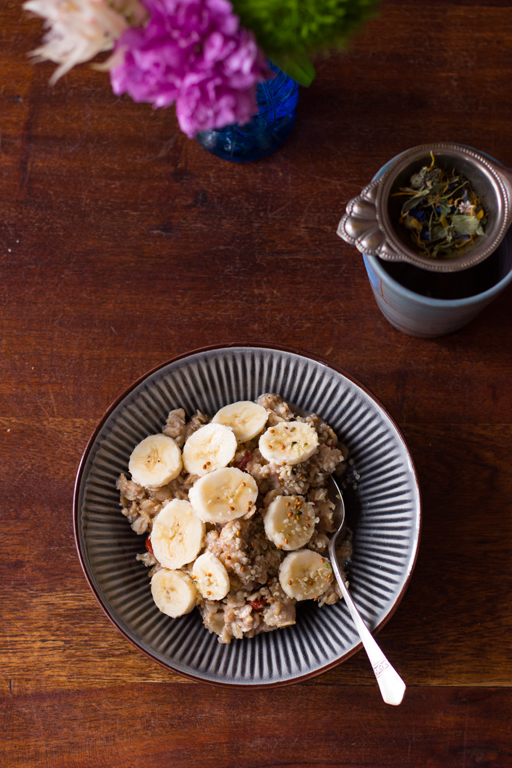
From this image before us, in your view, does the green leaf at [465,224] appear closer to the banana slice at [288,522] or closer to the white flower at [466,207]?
the white flower at [466,207]

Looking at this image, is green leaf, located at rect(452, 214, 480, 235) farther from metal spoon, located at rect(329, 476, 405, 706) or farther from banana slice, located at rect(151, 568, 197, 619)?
banana slice, located at rect(151, 568, 197, 619)

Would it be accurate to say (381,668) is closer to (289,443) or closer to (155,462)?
(289,443)

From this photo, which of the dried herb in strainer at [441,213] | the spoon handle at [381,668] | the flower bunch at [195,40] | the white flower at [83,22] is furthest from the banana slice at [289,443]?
the white flower at [83,22]

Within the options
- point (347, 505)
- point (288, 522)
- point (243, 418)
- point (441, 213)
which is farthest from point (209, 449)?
point (441, 213)

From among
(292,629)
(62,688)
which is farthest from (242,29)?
(62,688)

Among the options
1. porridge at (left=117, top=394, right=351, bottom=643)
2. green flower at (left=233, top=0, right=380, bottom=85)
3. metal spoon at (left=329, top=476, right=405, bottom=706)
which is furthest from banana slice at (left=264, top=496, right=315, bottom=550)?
green flower at (left=233, top=0, right=380, bottom=85)
